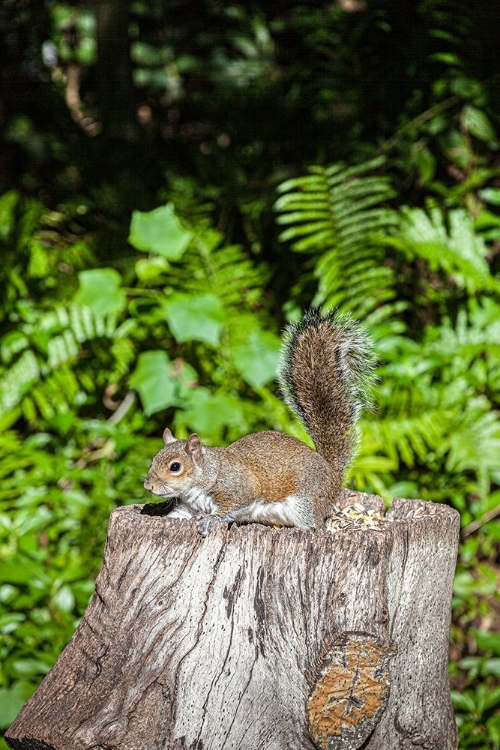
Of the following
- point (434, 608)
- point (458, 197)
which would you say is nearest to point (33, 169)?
point (458, 197)

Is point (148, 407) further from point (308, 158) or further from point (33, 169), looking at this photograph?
point (33, 169)

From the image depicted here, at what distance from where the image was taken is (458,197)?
4.71 meters

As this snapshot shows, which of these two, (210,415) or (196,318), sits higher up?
(196,318)

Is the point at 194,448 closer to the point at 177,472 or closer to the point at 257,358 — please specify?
the point at 177,472

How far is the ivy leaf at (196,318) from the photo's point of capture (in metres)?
3.67

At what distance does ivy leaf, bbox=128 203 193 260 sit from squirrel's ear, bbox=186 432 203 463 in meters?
2.01

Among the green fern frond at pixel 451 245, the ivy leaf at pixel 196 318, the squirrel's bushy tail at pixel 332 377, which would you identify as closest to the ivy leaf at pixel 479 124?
the green fern frond at pixel 451 245

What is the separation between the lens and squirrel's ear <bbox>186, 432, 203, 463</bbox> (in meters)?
2.01

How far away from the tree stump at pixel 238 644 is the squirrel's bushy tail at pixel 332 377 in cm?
44

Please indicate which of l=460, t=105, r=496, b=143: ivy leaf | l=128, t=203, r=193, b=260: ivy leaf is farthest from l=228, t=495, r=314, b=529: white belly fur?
l=460, t=105, r=496, b=143: ivy leaf

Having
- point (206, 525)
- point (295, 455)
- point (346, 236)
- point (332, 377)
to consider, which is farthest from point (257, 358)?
point (206, 525)

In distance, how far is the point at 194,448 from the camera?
2.01m

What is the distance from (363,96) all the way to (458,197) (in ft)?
2.45

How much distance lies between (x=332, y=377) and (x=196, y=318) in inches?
59.9
